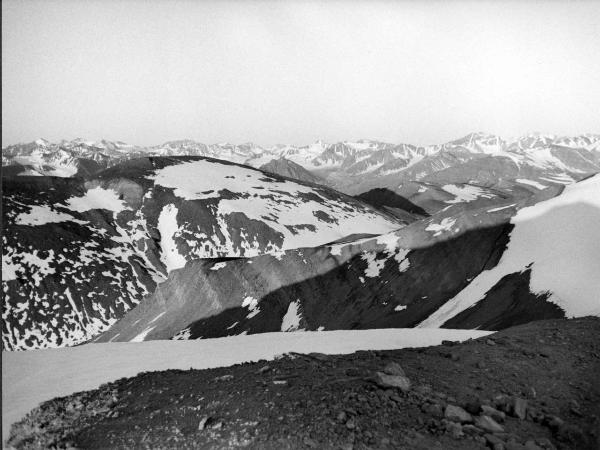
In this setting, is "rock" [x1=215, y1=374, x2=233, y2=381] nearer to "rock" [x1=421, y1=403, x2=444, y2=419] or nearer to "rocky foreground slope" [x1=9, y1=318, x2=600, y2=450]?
"rocky foreground slope" [x1=9, y1=318, x2=600, y2=450]

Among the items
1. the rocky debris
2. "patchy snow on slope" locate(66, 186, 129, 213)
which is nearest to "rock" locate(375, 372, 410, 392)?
the rocky debris

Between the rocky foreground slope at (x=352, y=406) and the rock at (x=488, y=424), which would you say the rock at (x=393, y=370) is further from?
the rock at (x=488, y=424)

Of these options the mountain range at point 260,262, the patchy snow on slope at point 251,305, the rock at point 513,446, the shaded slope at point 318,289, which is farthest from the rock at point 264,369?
the patchy snow on slope at point 251,305

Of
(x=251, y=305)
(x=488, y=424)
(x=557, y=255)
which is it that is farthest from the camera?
(x=251, y=305)

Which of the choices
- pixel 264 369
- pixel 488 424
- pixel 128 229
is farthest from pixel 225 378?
pixel 128 229

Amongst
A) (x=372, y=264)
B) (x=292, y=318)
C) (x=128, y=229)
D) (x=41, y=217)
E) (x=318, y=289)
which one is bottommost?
(x=128, y=229)

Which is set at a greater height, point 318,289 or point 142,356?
point 142,356

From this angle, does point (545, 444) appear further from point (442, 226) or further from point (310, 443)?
point (442, 226)

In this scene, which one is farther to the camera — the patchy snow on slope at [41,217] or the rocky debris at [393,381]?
the patchy snow on slope at [41,217]
